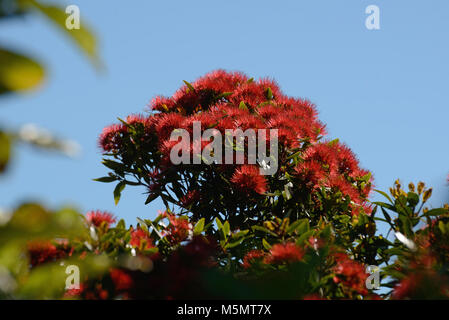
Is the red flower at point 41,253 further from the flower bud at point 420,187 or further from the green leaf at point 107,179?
the flower bud at point 420,187

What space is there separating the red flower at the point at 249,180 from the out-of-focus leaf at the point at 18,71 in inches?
112

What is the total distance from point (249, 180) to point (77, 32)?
2866mm

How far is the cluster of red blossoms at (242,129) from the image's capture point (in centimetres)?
368

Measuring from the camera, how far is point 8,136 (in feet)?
2.35

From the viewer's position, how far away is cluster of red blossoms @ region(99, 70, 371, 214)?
368 centimetres

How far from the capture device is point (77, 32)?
27.0 inches

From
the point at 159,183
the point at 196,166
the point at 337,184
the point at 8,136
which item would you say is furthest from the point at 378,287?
the point at 8,136

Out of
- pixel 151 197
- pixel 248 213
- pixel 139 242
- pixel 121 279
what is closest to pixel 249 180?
pixel 248 213

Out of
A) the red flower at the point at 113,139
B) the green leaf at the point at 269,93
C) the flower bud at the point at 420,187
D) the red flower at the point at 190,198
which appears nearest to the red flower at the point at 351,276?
the flower bud at the point at 420,187

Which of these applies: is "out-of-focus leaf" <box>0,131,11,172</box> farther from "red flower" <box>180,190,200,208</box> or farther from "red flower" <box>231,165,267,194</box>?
"red flower" <box>180,190,200,208</box>

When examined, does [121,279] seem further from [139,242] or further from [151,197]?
[151,197]

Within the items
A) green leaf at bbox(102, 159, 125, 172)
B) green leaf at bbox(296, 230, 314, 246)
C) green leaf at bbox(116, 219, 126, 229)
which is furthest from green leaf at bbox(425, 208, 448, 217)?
green leaf at bbox(102, 159, 125, 172)

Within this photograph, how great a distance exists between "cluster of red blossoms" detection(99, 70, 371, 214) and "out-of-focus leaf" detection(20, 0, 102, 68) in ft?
9.32
